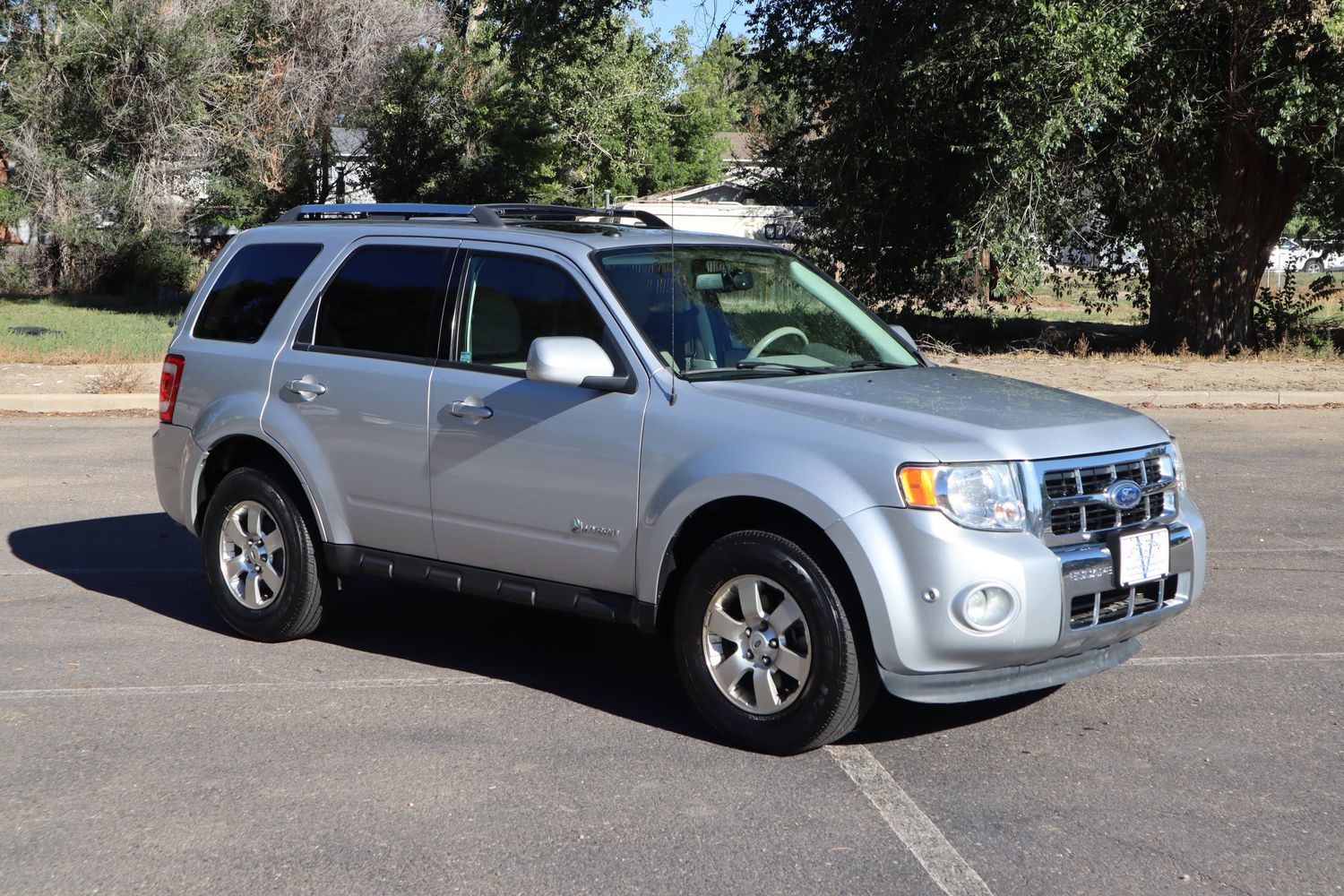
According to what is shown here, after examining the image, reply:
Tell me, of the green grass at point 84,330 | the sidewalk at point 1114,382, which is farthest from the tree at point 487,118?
the sidewalk at point 1114,382

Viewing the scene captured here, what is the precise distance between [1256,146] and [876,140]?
5.01m

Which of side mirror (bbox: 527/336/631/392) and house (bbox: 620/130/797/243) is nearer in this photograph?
side mirror (bbox: 527/336/631/392)

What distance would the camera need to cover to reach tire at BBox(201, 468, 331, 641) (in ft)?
20.4

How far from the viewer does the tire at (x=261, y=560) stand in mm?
6207

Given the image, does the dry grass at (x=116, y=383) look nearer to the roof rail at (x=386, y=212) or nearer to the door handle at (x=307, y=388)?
the roof rail at (x=386, y=212)

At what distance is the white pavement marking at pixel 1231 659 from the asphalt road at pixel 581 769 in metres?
0.02

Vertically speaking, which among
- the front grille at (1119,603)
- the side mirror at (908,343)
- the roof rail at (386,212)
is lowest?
the front grille at (1119,603)

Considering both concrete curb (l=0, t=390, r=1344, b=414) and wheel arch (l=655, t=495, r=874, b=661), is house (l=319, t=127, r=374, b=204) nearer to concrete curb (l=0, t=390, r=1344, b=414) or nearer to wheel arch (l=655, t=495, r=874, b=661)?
concrete curb (l=0, t=390, r=1344, b=414)

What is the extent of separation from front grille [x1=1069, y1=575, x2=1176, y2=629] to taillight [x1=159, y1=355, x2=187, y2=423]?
4.25 meters

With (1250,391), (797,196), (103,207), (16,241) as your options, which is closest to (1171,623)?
(1250,391)

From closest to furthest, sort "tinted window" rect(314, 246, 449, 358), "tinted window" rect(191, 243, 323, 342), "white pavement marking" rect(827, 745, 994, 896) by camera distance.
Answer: "white pavement marking" rect(827, 745, 994, 896), "tinted window" rect(314, 246, 449, 358), "tinted window" rect(191, 243, 323, 342)

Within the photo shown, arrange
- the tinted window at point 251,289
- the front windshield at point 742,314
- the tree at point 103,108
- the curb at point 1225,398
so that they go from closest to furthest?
the front windshield at point 742,314 < the tinted window at point 251,289 < the curb at point 1225,398 < the tree at point 103,108

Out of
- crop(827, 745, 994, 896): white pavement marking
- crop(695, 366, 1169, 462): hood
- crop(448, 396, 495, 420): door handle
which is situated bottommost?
crop(827, 745, 994, 896): white pavement marking

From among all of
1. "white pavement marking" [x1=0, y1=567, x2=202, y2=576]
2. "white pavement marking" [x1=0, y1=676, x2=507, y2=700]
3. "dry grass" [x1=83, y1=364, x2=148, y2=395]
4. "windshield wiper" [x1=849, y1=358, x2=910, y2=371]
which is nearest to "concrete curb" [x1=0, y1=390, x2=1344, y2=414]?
"dry grass" [x1=83, y1=364, x2=148, y2=395]
